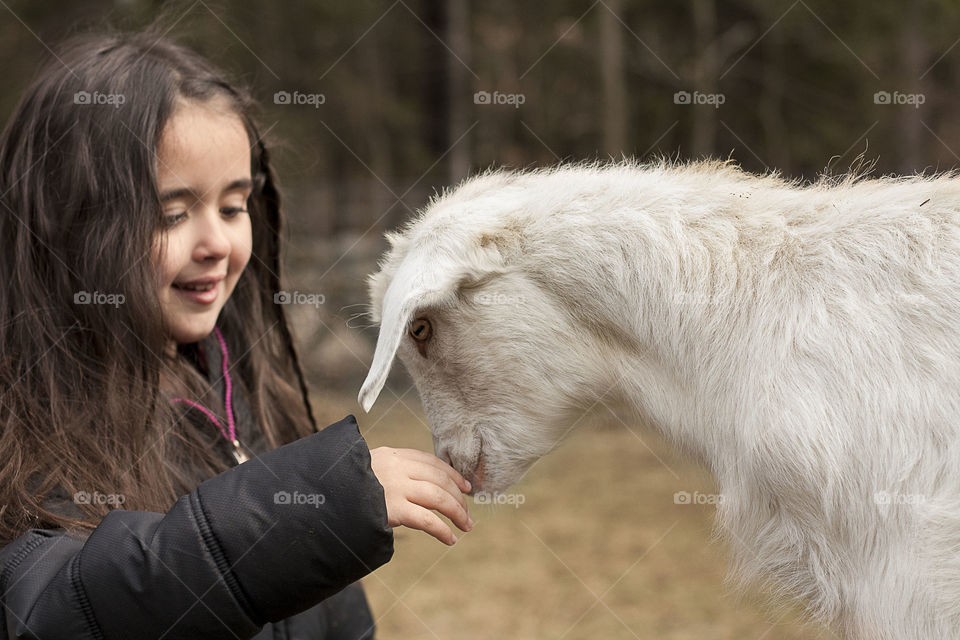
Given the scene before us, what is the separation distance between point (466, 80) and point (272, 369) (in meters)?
12.2

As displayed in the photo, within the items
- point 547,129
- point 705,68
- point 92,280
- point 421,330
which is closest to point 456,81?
point 705,68

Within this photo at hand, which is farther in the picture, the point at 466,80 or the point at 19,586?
the point at 466,80

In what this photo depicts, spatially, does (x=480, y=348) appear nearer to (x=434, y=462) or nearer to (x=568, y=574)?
(x=434, y=462)

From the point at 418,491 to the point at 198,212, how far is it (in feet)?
3.76

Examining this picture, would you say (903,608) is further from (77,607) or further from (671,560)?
(671,560)

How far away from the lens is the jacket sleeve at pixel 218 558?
6.36ft

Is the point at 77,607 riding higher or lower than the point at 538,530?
higher

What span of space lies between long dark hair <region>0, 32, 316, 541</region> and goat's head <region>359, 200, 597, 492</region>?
2.37 ft

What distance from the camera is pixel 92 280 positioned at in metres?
2.59

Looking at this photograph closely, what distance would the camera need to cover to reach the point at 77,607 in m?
1.93

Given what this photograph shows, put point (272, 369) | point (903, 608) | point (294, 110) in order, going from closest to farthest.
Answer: point (903, 608) < point (272, 369) < point (294, 110)

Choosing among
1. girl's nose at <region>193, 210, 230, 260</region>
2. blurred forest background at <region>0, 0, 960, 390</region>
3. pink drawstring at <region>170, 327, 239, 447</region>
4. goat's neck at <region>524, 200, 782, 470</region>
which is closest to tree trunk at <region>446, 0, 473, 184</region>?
blurred forest background at <region>0, 0, 960, 390</region>

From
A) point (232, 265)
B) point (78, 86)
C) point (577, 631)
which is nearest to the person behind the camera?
point (78, 86)

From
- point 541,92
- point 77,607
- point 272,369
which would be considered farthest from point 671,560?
point 541,92
